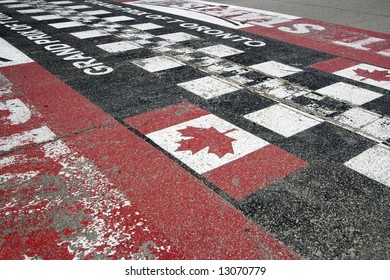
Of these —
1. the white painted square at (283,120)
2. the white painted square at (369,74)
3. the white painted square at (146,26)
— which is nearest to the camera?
the white painted square at (283,120)

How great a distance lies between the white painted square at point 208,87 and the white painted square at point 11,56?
107 inches

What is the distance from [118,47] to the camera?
6207 mm

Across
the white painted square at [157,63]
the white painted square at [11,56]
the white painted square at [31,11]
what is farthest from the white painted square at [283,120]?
the white painted square at [31,11]

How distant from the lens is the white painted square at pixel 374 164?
9.68ft

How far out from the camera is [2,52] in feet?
19.4

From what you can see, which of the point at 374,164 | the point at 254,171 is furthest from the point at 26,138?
the point at 374,164

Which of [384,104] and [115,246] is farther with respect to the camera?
[384,104]

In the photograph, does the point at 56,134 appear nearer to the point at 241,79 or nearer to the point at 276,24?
the point at 241,79

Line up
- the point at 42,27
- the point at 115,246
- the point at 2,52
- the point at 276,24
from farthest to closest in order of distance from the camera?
the point at 276,24, the point at 42,27, the point at 2,52, the point at 115,246

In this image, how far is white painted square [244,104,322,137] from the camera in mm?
3654

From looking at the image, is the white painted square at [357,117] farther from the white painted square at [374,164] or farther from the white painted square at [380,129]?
the white painted square at [374,164]

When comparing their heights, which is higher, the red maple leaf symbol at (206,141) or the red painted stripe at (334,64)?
the red painted stripe at (334,64)

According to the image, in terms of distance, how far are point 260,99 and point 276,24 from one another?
14.6 feet

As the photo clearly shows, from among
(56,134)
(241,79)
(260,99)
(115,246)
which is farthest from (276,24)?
(115,246)
